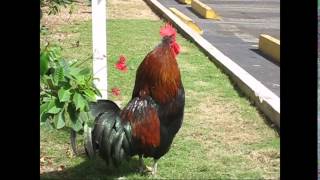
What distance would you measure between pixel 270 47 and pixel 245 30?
314 centimetres

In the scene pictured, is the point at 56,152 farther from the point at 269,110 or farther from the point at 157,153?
the point at 269,110

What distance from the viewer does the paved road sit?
8.42 m

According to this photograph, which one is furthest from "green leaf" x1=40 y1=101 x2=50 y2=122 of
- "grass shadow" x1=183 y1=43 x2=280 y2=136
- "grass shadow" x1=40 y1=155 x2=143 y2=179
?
"grass shadow" x1=183 y1=43 x2=280 y2=136

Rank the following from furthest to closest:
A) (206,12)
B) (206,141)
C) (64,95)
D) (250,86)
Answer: (206,12) → (250,86) → (206,141) → (64,95)

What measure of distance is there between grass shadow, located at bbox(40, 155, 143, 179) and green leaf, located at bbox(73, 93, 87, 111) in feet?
3.91

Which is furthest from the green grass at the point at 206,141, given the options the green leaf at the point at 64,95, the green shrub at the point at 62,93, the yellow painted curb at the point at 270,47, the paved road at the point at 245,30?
the yellow painted curb at the point at 270,47

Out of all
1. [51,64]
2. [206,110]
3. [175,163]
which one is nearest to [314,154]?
[175,163]

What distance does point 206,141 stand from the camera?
516 cm

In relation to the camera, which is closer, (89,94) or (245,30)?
(89,94)

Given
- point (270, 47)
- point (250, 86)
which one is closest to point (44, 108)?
point (250, 86)

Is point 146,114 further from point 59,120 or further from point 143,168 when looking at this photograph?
point 59,120

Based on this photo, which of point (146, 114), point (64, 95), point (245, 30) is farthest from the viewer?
point (245, 30)

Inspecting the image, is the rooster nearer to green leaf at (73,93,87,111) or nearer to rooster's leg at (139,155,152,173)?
rooster's leg at (139,155,152,173)
